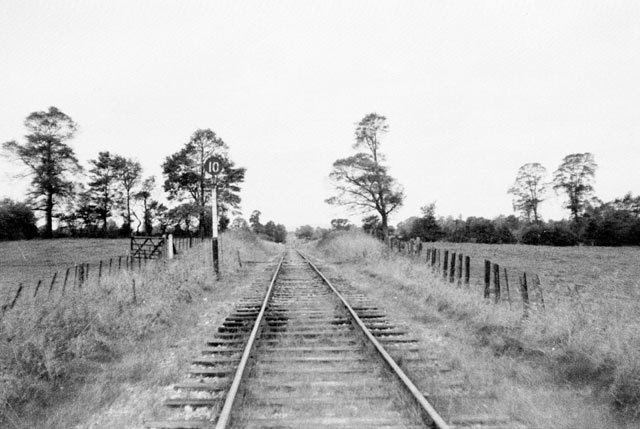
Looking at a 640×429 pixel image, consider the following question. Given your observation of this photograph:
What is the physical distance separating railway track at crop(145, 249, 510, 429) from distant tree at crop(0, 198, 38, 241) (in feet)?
152

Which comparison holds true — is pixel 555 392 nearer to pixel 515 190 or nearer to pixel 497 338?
pixel 497 338

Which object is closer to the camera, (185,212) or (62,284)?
(62,284)

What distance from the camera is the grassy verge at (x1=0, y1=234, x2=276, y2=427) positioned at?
12.2 feet

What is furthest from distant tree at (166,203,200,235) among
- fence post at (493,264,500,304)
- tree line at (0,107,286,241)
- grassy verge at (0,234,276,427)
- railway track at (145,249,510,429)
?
fence post at (493,264,500,304)

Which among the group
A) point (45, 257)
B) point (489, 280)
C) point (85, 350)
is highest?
point (45, 257)

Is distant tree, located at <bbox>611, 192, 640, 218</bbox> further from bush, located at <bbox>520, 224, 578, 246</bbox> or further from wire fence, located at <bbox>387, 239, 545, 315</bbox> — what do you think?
wire fence, located at <bbox>387, 239, 545, 315</bbox>

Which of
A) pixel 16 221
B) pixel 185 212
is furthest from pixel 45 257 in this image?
pixel 16 221

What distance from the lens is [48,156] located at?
127 feet

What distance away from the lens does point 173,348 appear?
17.9 ft

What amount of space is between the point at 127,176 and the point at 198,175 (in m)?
23.8

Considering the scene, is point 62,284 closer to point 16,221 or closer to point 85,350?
point 85,350

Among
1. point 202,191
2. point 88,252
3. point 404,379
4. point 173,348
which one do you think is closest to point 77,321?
point 173,348

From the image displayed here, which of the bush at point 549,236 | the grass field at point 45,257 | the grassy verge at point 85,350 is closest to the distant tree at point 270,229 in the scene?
the grass field at point 45,257

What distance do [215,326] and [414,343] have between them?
140 inches
